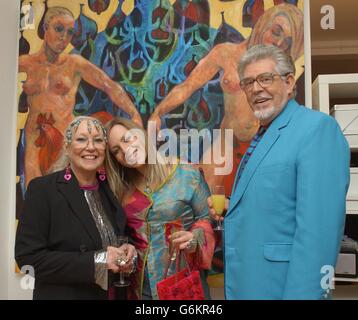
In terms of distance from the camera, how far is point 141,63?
1718mm

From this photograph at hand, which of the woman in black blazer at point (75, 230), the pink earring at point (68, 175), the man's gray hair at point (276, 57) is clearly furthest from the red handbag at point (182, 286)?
the man's gray hair at point (276, 57)

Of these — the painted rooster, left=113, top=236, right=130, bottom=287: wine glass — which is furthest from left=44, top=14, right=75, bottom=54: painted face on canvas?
left=113, top=236, right=130, bottom=287: wine glass

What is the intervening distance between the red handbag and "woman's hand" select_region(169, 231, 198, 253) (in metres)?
0.06

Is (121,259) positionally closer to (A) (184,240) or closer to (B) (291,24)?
(A) (184,240)

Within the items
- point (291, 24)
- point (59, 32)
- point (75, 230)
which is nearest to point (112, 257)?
point (75, 230)

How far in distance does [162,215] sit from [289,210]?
69cm

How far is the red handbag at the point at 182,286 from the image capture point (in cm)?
144

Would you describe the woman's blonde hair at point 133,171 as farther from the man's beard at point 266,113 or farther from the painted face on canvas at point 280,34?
the painted face on canvas at point 280,34

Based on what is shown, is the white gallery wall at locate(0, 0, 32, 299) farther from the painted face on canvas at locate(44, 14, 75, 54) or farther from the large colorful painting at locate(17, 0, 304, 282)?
the painted face on canvas at locate(44, 14, 75, 54)

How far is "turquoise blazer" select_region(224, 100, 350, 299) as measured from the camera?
41.2 inches

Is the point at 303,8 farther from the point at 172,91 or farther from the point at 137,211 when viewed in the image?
the point at 137,211

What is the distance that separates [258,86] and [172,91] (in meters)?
0.54

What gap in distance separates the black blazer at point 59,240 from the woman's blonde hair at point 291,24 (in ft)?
3.35

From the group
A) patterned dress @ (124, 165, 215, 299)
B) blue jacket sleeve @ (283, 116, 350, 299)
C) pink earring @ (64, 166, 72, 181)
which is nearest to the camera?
blue jacket sleeve @ (283, 116, 350, 299)
